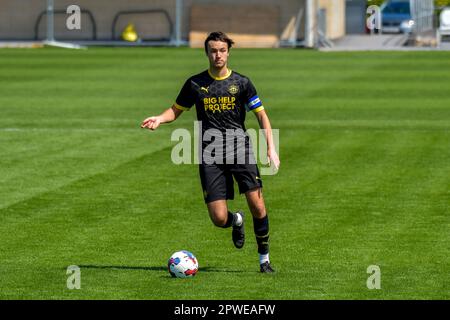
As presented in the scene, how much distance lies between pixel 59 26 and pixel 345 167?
42885mm

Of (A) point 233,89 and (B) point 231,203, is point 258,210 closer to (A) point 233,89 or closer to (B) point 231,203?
(A) point 233,89

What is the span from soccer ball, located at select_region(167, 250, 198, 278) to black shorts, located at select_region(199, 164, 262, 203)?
2.28ft

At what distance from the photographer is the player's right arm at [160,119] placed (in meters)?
12.8

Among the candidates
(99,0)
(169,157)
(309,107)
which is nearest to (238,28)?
(99,0)

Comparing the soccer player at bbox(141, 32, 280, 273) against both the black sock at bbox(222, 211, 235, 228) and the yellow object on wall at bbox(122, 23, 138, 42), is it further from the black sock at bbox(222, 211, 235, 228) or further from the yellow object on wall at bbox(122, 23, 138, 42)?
the yellow object on wall at bbox(122, 23, 138, 42)

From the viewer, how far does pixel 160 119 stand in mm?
12977

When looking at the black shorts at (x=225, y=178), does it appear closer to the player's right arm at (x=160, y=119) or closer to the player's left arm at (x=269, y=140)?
the player's left arm at (x=269, y=140)

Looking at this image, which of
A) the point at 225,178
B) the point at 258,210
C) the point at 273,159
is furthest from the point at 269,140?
the point at 258,210

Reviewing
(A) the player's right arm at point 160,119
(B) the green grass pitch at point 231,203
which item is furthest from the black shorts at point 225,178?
(B) the green grass pitch at point 231,203

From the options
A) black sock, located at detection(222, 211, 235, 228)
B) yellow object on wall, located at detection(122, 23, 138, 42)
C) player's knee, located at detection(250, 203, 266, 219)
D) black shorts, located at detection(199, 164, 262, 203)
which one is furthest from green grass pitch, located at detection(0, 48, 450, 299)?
yellow object on wall, located at detection(122, 23, 138, 42)

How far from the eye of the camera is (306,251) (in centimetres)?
1437

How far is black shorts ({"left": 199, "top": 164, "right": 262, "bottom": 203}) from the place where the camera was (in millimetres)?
12812

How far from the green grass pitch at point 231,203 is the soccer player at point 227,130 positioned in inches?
28.4
